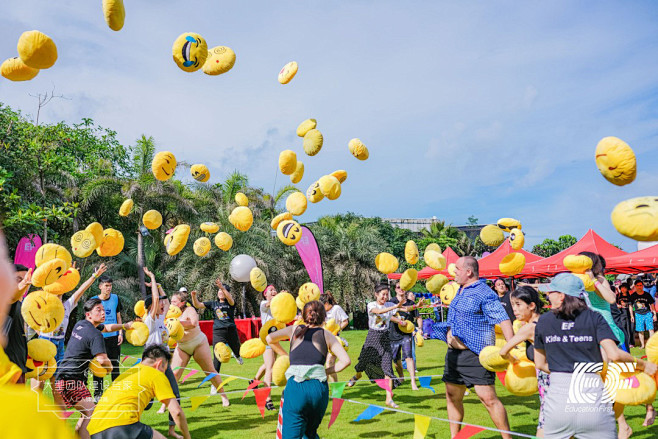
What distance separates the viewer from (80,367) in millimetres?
5156

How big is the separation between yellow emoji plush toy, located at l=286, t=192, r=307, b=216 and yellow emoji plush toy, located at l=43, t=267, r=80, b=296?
337 cm

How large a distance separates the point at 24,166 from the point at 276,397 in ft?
38.7

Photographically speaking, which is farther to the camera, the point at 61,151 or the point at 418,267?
the point at 418,267

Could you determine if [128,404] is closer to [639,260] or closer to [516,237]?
[516,237]

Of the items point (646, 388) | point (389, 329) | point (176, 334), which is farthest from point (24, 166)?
point (646, 388)

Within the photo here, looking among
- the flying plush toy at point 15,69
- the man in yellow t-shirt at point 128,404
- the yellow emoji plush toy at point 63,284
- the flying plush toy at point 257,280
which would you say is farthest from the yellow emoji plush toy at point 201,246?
the man in yellow t-shirt at point 128,404

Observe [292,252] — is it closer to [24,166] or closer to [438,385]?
[24,166]

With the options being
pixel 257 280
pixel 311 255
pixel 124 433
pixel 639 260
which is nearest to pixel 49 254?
pixel 124 433

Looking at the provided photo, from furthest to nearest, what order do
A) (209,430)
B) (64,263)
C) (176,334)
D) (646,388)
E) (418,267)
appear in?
1. (418,267)
2. (176,334)
3. (209,430)
4. (64,263)
5. (646,388)

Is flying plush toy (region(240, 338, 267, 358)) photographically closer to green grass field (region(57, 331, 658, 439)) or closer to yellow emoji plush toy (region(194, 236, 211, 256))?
green grass field (region(57, 331, 658, 439))

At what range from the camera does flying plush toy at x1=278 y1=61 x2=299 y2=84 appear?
7.43 m

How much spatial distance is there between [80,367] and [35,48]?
3.00m

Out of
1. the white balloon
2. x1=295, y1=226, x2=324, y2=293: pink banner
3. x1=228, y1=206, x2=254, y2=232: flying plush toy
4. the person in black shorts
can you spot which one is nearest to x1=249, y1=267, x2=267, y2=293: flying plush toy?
x1=228, y1=206, x2=254, y2=232: flying plush toy

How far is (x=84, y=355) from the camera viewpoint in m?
5.18
